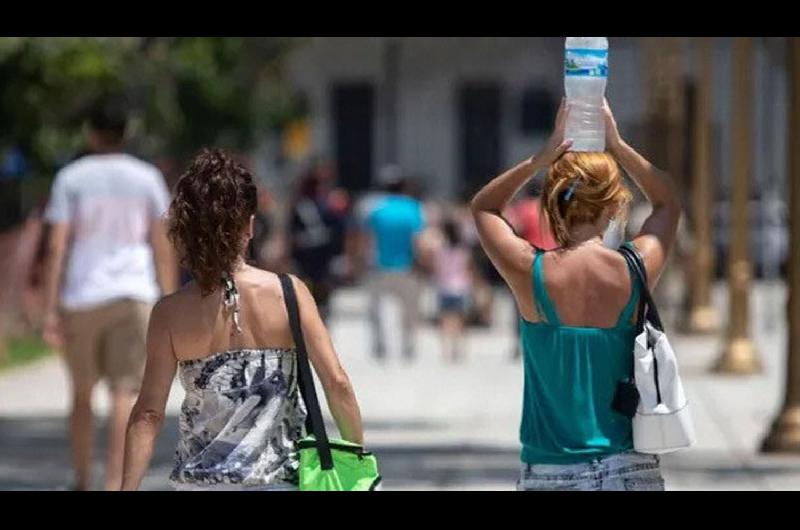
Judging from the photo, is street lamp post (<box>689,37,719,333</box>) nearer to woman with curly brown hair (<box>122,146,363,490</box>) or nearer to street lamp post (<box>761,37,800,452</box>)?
street lamp post (<box>761,37,800,452</box>)

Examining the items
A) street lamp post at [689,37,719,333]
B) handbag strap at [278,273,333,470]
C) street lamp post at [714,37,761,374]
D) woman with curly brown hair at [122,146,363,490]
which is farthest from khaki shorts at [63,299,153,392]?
street lamp post at [689,37,719,333]

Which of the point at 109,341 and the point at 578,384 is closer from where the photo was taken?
the point at 578,384

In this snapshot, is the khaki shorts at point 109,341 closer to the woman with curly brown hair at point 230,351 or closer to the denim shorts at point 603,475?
the woman with curly brown hair at point 230,351

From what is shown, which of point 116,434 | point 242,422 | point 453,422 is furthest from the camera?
point 453,422

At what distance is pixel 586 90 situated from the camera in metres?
6.10

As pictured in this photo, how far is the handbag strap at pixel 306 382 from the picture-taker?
5.77 metres

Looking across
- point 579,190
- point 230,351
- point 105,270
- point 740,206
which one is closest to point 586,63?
point 579,190

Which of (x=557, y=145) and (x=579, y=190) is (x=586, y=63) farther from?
(x=579, y=190)

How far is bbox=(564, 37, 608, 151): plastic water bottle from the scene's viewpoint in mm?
6066

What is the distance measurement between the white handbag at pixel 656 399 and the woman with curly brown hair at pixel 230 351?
733 millimetres

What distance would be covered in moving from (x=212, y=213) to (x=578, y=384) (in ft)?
3.44

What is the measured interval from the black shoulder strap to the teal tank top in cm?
2
